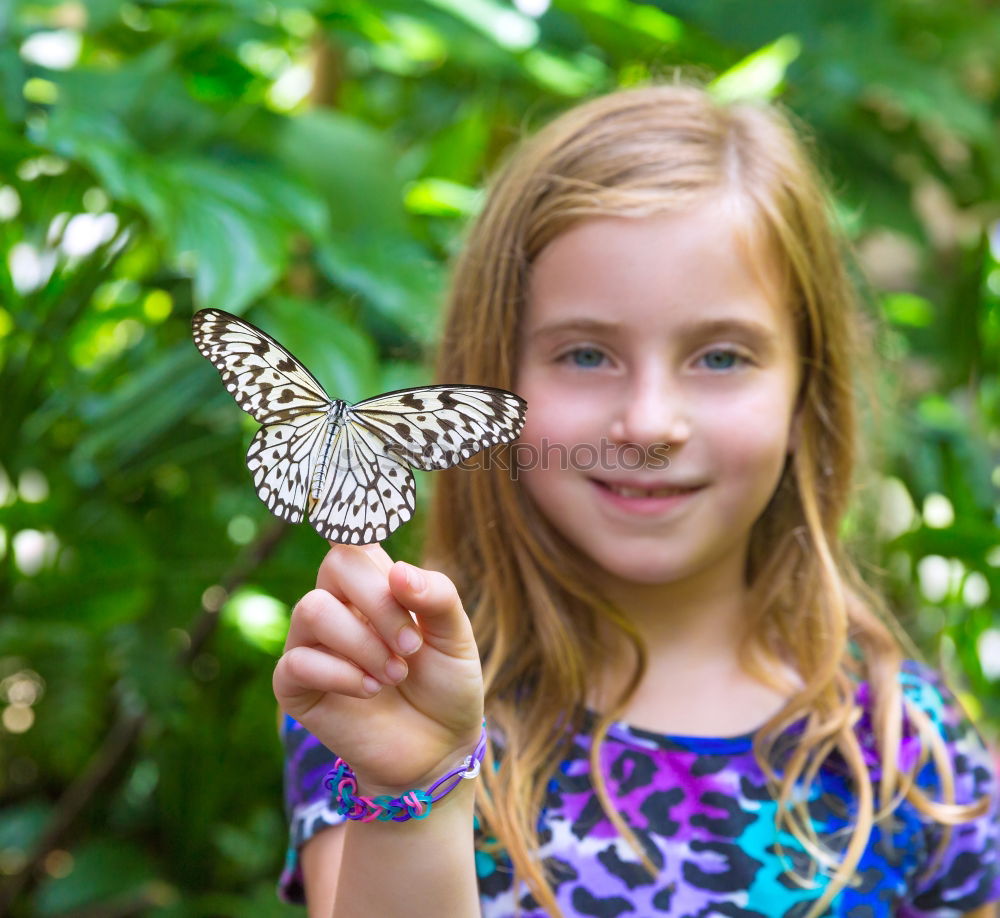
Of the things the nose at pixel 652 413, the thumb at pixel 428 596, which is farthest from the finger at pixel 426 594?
the nose at pixel 652 413

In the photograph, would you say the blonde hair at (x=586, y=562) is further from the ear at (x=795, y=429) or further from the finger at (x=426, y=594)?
the finger at (x=426, y=594)

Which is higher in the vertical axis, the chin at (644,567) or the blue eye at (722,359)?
the blue eye at (722,359)

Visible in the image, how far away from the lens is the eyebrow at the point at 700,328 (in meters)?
0.89

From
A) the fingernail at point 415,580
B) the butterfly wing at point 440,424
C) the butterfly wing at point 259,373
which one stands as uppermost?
the butterfly wing at point 440,424

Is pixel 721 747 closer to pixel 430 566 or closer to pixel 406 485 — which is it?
pixel 430 566

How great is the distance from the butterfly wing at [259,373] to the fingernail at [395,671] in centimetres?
15

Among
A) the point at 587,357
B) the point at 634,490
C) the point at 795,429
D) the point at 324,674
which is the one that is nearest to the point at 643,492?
the point at 634,490

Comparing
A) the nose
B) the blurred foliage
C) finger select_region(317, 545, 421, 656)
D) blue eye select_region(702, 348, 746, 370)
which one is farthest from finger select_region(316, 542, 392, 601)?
the blurred foliage

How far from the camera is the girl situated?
904 millimetres

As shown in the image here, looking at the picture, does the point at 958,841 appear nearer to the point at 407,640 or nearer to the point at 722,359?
the point at 722,359

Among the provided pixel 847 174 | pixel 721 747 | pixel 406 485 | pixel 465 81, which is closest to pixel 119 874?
pixel 721 747

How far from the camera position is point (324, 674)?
0.64m

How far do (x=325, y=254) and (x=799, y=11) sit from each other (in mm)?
946

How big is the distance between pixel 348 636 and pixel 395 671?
0.11 ft
